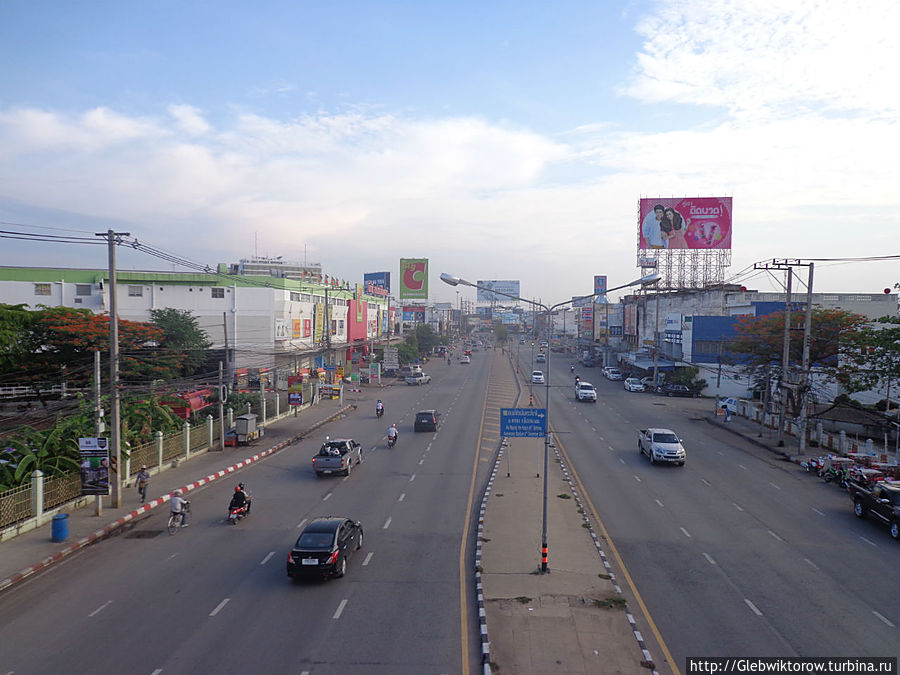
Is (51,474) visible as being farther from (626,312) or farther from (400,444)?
(626,312)

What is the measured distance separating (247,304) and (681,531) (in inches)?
2071

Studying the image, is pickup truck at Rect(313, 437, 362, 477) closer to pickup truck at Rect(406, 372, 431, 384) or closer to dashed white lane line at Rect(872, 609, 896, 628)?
dashed white lane line at Rect(872, 609, 896, 628)

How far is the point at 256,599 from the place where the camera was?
14023 millimetres

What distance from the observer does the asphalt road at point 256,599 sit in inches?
444

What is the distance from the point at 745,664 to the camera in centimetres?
1098

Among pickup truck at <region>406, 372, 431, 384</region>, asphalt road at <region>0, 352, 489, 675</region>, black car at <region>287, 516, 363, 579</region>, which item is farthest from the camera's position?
pickup truck at <region>406, 372, 431, 384</region>

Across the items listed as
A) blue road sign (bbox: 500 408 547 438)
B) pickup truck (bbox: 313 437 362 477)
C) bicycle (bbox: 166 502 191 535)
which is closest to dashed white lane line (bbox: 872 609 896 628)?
blue road sign (bbox: 500 408 547 438)

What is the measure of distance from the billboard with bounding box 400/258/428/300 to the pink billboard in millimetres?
41015

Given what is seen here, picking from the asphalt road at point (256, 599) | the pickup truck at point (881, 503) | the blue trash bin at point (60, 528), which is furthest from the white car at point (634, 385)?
the blue trash bin at point (60, 528)

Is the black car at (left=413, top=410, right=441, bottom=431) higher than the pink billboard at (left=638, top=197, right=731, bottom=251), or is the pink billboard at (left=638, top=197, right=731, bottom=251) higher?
the pink billboard at (left=638, top=197, right=731, bottom=251)

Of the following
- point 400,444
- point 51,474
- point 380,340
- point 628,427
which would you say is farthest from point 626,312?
point 51,474

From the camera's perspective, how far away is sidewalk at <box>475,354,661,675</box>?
11.0 meters

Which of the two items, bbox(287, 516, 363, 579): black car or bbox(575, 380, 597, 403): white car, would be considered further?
bbox(575, 380, 597, 403): white car

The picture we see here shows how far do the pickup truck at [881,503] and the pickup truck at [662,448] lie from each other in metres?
8.10
